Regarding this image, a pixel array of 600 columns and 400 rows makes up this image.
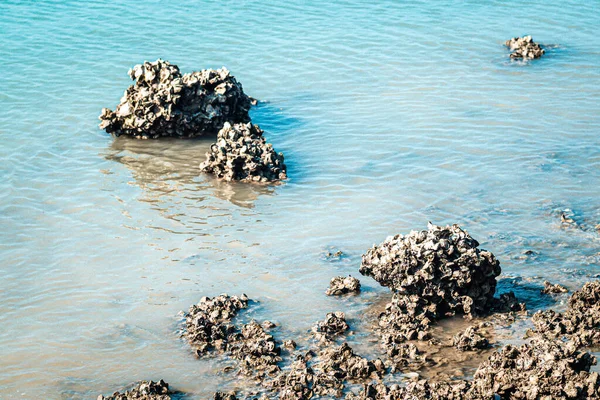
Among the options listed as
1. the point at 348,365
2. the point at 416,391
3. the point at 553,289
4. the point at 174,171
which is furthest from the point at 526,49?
the point at 416,391

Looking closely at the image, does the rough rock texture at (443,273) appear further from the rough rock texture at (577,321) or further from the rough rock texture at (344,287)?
the rough rock texture at (577,321)

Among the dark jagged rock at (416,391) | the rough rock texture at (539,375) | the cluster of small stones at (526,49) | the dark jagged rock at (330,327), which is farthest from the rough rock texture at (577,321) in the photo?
the cluster of small stones at (526,49)

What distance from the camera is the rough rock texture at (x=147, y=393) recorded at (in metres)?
7.69

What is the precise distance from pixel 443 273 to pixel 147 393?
376cm

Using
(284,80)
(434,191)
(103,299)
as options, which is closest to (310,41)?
(284,80)

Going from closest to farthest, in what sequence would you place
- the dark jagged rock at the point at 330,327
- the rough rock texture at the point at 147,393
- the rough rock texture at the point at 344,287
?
1. the rough rock texture at the point at 147,393
2. the dark jagged rock at the point at 330,327
3. the rough rock texture at the point at 344,287

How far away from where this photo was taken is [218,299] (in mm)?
9398

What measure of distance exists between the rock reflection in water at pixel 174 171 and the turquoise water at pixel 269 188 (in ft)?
0.17

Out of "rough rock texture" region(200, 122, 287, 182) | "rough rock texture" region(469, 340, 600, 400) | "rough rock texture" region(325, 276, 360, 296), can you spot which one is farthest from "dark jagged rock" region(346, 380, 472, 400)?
"rough rock texture" region(200, 122, 287, 182)

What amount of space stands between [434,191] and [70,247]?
5.98 meters

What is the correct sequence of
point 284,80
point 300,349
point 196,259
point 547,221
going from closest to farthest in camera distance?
point 300,349 → point 196,259 → point 547,221 → point 284,80

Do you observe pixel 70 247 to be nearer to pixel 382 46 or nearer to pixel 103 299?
pixel 103 299

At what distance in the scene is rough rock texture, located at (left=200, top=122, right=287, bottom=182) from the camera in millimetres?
13438

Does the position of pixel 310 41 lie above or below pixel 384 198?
above
